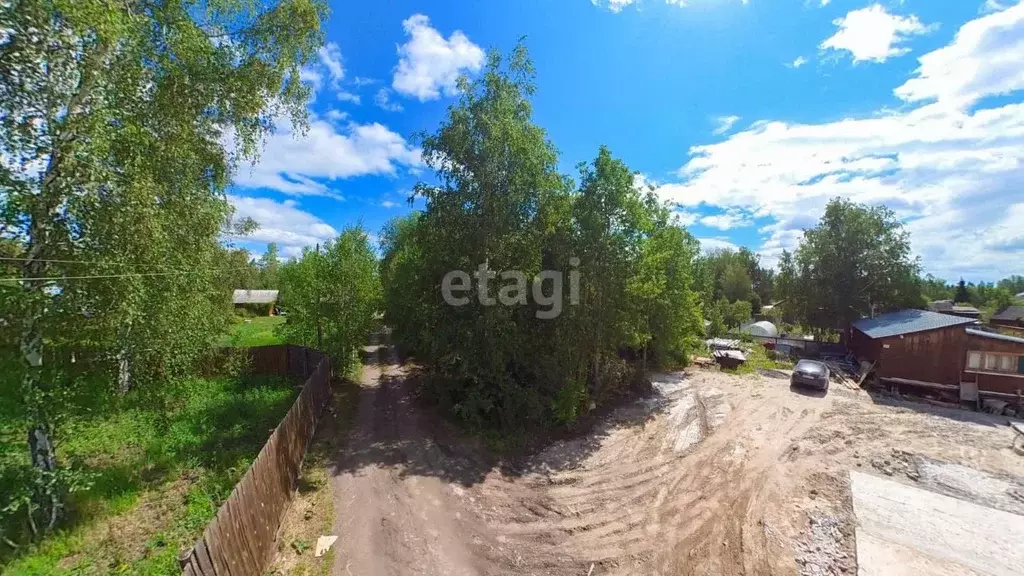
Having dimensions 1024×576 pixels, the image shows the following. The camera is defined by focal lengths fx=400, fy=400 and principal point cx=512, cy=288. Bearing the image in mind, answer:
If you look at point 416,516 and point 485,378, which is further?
point 485,378

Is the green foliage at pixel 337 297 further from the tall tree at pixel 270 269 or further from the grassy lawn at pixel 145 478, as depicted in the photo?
the tall tree at pixel 270 269

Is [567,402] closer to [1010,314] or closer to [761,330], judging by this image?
[761,330]

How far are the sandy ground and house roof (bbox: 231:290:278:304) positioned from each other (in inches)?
1450

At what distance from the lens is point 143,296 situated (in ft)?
23.4

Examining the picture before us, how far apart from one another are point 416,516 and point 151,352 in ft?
20.1

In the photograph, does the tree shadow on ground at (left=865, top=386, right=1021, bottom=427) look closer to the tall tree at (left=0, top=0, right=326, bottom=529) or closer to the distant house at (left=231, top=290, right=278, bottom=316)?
the tall tree at (left=0, top=0, right=326, bottom=529)

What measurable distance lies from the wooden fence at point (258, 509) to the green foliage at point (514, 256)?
15.5 feet

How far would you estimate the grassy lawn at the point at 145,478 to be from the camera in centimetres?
662

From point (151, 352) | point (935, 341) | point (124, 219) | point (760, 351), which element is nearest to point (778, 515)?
point (151, 352)

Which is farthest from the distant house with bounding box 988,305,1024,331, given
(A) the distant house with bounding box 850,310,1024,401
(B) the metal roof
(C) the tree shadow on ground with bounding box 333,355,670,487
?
(C) the tree shadow on ground with bounding box 333,355,670,487

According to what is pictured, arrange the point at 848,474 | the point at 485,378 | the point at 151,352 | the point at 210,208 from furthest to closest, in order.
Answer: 1. the point at 485,378
2. the point at 848,474
3. the point at 210,208
4. the point at 151,352

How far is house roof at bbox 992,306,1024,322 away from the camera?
42.7 meters

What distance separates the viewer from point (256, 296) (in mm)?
46281

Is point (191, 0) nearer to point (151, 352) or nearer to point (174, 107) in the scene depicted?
point (174, 107)
